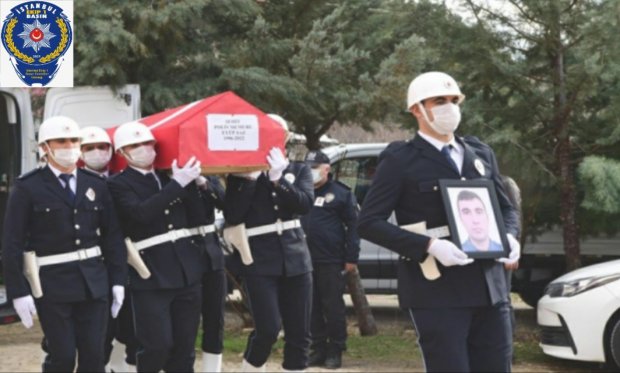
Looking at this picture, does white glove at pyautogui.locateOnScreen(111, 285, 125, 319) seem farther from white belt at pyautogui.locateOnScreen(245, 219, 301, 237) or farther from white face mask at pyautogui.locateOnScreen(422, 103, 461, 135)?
white face mask at pyautogui.locateOnScreen(422, 103, 461, 135)

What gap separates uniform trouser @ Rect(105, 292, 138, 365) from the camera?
8.27 meters

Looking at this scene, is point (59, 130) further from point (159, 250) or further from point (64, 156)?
point (159, 250)

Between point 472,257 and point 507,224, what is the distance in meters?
0.57

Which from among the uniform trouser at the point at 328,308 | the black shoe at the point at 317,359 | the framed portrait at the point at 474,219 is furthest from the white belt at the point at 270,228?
the framed portrait at the point at 474,219

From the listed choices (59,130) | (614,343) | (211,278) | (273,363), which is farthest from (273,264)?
(614,343)

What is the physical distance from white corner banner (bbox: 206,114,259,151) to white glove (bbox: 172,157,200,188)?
8.6 inches

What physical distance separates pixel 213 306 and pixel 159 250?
72 cm

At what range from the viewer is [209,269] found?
7.73m

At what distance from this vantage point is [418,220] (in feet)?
18.4

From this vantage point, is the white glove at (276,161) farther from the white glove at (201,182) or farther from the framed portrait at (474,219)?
the framed portrait at (474,219)

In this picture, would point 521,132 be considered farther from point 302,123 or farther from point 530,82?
point 302,123

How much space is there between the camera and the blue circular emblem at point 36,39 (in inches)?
377

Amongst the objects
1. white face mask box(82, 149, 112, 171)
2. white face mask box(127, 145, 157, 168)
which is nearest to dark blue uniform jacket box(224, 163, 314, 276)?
white face mask box(127, 145, 157, 168)

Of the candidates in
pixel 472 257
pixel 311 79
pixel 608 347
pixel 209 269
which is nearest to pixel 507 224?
pixel 472 257
